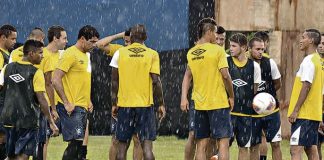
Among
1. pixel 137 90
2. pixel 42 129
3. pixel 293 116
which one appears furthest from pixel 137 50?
pixel 293 116

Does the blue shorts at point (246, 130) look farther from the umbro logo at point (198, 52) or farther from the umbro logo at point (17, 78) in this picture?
the umbro logo at point (17, 78)

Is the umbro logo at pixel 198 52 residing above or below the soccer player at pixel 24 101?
above

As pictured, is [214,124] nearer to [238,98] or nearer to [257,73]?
[238,98]

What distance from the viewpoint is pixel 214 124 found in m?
13.6

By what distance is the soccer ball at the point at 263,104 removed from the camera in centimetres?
1447

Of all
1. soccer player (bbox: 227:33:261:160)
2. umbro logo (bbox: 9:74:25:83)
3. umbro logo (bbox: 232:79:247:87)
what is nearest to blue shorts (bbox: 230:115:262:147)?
soccer player (bbox: 227:33:261:160)

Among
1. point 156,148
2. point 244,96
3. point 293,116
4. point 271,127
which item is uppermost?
A: point 244,96

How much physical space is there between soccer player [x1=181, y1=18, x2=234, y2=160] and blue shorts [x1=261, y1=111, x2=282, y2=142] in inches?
53.3

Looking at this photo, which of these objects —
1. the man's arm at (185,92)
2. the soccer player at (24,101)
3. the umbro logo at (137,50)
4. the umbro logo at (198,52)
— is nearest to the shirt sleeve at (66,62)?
the umbro logo at (137,50)

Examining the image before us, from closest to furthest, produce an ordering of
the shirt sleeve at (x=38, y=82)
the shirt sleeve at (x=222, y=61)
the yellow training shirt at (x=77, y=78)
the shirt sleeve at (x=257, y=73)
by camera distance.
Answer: the shirt sleeve at (x=38, y=82), the shirt sleeve at (x=222, y=61), the yellow training shirt at (x=77, y=78), the shirt sleeve at (x=257, y=73)

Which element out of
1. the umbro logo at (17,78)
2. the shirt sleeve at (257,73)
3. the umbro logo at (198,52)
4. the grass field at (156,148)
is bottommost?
the grass field at (156,148)

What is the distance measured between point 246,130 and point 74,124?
8.10 ft

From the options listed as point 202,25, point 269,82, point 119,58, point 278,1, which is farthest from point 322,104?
point 278,1

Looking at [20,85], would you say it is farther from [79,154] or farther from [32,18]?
[32,18]
